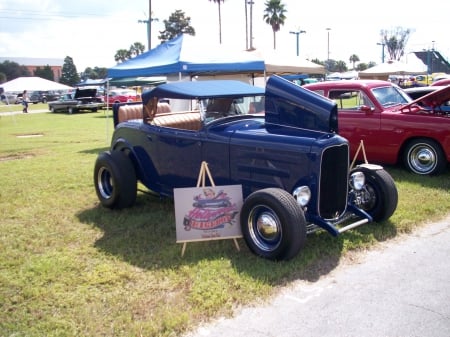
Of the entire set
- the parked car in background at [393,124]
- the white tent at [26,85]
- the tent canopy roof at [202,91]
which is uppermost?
the white tent at [26,85]

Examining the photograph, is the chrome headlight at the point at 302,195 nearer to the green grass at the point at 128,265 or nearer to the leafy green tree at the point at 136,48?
the green grass at the point at 128,265

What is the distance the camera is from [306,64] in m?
15.4

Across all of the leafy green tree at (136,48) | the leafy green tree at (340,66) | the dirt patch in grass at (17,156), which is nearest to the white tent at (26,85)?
the dirt patch in grass at (17,156)

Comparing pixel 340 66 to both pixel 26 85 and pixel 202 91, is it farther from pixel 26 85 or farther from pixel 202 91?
pixel 202 91

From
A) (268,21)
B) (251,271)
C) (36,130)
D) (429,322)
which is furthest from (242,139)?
(268,21)

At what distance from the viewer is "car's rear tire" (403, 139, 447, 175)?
7547 millimetres

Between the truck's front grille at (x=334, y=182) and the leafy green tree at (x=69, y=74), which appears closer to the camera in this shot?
the truck's front grille at (x=334, y=182)

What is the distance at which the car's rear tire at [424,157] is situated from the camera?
24.8 feet

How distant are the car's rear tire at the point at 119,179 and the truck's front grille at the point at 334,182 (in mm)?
2590

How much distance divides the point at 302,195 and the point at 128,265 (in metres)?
1.80

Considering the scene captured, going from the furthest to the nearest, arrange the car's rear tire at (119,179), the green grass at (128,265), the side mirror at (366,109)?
1. the side mirror at (366,109)
2. the car's rear tire at (119,179)
3. the green grass at (128,265)

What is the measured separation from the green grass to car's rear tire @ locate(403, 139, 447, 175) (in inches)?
18.9

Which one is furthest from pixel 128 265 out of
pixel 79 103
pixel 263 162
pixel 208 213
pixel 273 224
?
pixel 79 103

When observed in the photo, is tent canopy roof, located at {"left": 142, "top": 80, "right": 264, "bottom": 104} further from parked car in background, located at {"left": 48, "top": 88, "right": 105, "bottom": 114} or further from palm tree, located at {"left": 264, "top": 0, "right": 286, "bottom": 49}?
palm tree, located at {"left": 264, "top": 0, "right": 286, "bottom": 49}
